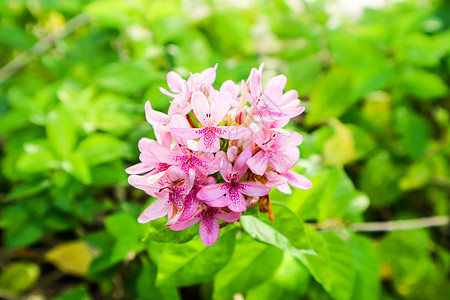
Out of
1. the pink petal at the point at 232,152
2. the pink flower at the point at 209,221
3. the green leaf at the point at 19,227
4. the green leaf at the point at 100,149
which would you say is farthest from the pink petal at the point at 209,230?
the green leaf at the point at 19,227

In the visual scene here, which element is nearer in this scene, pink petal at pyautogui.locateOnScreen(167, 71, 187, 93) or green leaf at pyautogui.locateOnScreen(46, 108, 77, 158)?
pink petal at pyautogui.locateOnScreen(167, 71, 187, 93)

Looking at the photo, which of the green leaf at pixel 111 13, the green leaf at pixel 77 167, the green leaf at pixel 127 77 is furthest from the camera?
the green leaf at pixel 111 13

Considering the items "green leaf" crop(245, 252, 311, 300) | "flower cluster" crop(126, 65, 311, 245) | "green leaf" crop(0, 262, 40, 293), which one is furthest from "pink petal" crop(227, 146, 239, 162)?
"green leaf" crop(0, 262, 40, 293)

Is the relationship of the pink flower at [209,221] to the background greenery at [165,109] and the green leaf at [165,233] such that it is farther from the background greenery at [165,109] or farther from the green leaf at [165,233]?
the background greenery at [165,109]

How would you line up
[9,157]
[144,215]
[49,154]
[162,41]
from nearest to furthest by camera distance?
[144,215] → [49,154] → [9,157] → [162,41]

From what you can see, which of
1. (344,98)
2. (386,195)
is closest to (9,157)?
(344,98)

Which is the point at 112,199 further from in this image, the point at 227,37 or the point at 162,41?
the point at 227,37

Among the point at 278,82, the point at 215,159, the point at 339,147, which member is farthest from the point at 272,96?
the point at 339,147

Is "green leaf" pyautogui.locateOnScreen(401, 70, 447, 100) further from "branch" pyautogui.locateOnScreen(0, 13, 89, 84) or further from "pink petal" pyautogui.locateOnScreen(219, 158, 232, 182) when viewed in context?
"branch" pyautogui.locateOnScreen(0, 13, 89, 84)
